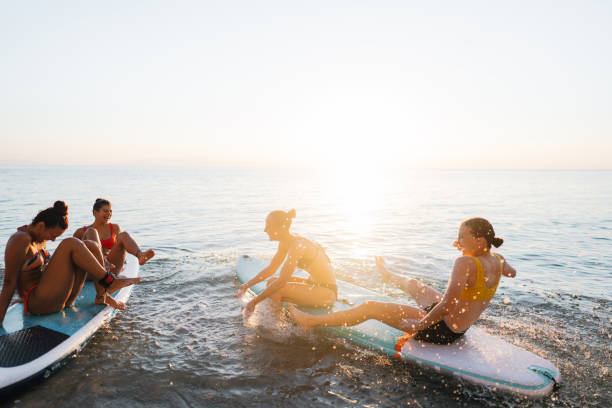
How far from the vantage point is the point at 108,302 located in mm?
5523

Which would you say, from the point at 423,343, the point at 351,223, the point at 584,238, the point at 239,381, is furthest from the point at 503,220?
the point at 239,381

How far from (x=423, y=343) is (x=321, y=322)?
57.9 inches

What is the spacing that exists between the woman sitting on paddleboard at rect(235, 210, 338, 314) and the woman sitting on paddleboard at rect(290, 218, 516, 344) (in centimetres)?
44

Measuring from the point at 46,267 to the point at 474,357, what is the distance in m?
5.95

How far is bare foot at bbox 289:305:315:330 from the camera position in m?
5.50

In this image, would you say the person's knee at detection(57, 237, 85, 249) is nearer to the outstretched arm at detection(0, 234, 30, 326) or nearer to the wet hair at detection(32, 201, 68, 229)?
the wet hair at detection(32, 201, 68, 229)

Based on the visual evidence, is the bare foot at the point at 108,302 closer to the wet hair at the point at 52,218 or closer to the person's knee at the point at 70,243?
the person's knee at the point at 70,243

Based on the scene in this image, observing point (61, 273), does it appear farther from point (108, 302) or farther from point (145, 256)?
point (145, 256)

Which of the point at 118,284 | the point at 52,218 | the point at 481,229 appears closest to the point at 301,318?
the point at 118,284

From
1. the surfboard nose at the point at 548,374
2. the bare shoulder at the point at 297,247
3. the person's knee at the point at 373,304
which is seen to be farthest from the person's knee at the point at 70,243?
the surfboard nose at the point at 548,374

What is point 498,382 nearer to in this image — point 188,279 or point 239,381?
point 239,381

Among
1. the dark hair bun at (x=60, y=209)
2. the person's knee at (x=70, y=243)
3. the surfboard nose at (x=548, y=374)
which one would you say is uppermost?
the dark hair bun at (x=60, y=209)

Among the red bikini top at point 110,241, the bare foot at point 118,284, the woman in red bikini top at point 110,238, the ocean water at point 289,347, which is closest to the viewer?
the ocean water at point 289,347

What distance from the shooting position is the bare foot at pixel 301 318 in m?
5.50
